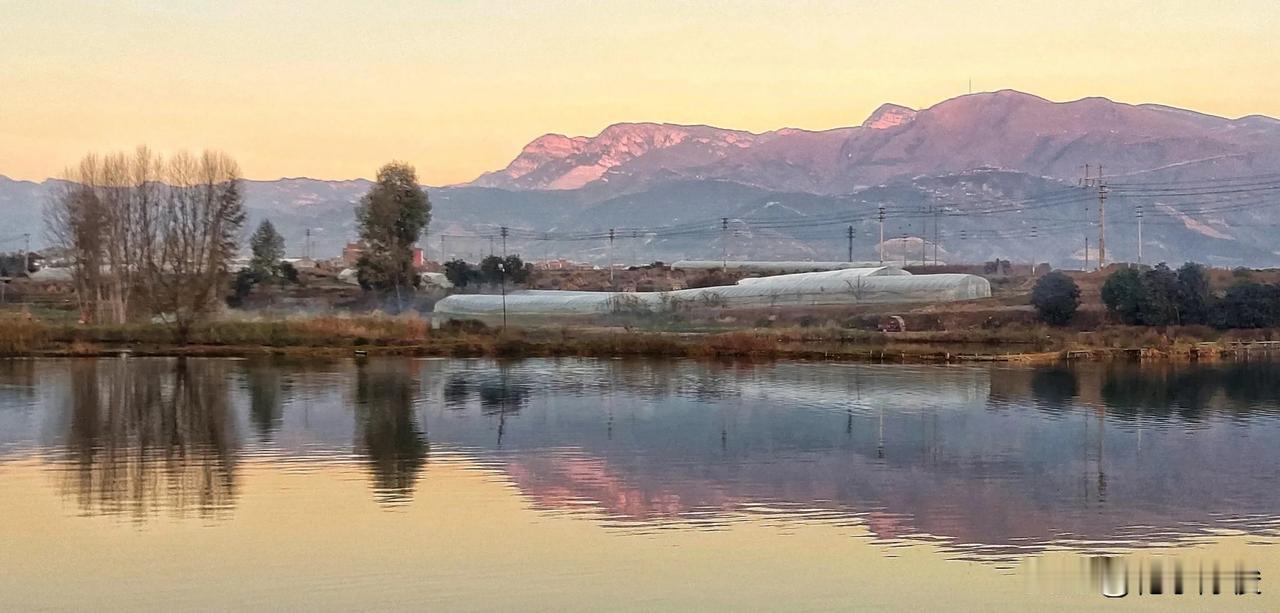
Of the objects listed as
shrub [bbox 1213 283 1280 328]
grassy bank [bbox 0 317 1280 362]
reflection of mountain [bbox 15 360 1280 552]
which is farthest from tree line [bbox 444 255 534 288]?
shrub [bbox 1213 283 1280 328]

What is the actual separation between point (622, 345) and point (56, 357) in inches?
688

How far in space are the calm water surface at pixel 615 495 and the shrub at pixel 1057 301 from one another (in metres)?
19.9

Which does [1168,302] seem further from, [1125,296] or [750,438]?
[750,438]

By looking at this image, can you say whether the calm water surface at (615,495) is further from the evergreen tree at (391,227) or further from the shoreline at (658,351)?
the evergreen tree at (391,227)

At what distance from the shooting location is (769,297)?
61.5 metres

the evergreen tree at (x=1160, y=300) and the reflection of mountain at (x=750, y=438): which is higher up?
the evergreen tree at (x=1160, y=300)

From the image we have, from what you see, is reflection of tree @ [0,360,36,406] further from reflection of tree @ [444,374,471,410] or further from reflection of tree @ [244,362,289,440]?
reflection of tree @ [444,374,471,410]

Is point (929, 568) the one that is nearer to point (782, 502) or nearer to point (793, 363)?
point (782, 502)

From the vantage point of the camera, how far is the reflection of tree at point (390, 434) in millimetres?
18406

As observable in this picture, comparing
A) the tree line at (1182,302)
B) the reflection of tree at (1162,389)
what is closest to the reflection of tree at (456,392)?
the reflection of tree at (1162,389)

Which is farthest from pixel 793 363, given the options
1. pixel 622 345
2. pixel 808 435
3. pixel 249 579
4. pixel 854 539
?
pixel 249 579

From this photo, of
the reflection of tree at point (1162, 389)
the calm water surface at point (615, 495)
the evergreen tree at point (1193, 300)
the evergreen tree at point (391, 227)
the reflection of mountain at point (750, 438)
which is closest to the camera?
the calm water surface at point (615, 495)

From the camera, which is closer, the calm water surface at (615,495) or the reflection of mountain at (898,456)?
the calm water surface at (615,495)

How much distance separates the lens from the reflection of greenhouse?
58.4m
